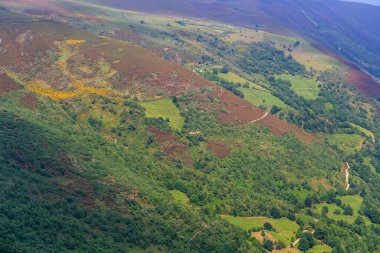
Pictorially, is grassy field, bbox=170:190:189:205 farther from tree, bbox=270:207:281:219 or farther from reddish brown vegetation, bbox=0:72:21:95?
reddish brown vegetation, bbox=0:72:21:95

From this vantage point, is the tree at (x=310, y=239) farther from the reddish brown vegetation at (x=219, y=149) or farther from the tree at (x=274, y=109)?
the tree at (x=274, y=109)

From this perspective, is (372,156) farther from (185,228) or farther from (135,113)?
(185,228)

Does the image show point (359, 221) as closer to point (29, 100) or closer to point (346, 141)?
point (346, 141)

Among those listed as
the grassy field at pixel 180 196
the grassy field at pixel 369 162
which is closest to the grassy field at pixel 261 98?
the grassy field at pixel 369 162

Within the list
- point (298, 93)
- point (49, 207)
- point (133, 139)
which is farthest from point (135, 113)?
point (298, 93)

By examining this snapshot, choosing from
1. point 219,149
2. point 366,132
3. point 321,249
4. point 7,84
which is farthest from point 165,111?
point 366,132

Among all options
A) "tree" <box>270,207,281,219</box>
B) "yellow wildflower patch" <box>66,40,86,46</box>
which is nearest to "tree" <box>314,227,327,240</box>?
"tree" <box>270,207,281,219</box>
